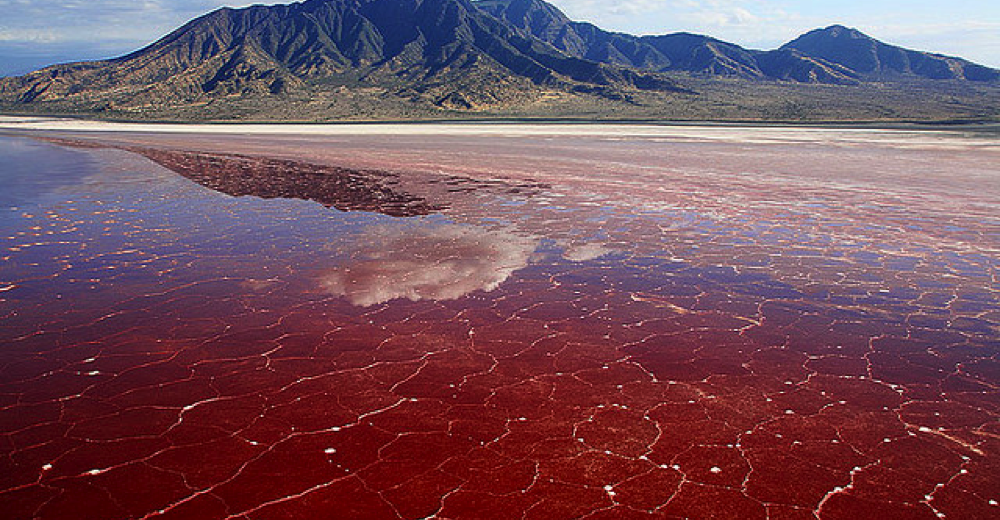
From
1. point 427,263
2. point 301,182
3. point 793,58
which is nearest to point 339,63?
point 793,58

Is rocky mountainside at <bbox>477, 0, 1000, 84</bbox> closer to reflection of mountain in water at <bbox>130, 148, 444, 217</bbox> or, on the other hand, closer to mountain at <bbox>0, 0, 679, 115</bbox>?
mountain at <bbox>0, 0, 679, 115</bbox>

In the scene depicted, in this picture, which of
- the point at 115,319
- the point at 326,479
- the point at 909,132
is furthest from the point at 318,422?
the point at 909,132

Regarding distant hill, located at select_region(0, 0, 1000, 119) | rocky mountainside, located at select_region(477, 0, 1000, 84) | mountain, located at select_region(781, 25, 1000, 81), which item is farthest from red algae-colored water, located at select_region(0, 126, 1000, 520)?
mountain, located at select_region(781, 25, 1000, 81)

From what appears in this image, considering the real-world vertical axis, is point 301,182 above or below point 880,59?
below

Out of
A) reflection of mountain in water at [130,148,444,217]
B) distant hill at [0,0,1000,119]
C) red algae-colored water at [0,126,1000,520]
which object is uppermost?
distant hill at [0,0,1000,119]

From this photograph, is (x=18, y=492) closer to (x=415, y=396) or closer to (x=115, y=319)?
(x=415, y=396)

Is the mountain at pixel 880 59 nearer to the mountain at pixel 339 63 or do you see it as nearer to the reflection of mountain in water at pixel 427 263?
the mountain at pixel 339 63

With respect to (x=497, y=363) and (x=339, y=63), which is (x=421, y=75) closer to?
(x=339, y=63)
